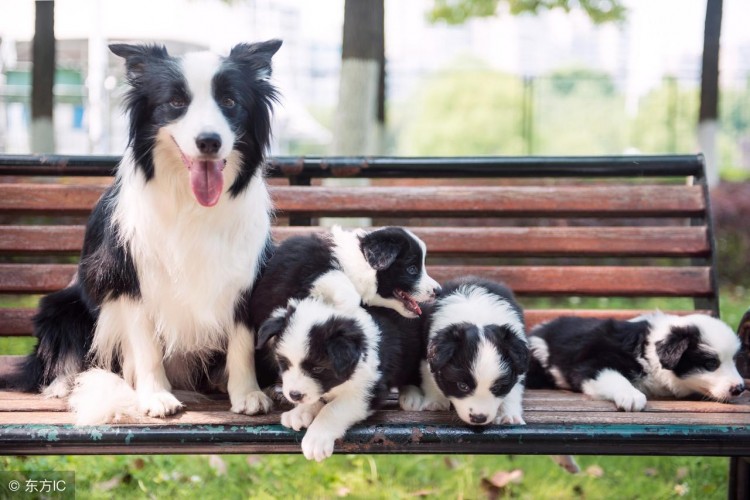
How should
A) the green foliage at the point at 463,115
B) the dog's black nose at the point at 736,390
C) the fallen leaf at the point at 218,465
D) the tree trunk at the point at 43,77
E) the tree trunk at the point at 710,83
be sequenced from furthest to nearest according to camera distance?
the green foliage at the point at 463,115 → the tree trunk at the point at 710,83 → the tree trunk at the point at 43,77 → the fallen leaf at the point at 218,465 → the dog's black nose at the point at 736,390

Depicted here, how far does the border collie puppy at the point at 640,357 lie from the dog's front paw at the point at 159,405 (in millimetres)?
1639

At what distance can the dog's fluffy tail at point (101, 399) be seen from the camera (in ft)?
8.64

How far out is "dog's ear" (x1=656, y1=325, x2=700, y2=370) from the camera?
10.5ft

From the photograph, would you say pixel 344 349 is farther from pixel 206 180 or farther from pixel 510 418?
pixel 206 180

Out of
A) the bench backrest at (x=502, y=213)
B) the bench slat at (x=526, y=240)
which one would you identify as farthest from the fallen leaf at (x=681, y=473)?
the bench slat at (x=526, y=240)

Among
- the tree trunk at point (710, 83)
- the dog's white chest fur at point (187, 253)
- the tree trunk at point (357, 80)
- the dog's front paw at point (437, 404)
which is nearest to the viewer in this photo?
the dog's white chest fur at point (187, 253)

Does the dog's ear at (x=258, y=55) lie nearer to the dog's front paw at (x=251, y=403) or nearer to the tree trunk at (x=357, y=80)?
the dog's front paw at (x=251, y=403)

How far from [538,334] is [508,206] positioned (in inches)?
27.3

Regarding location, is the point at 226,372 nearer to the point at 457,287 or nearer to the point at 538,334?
the point at 457,287

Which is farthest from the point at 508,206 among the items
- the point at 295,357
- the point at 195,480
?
the point at 195,480

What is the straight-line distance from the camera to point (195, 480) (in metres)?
4.08

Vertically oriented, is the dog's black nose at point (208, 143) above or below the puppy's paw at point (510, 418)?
above

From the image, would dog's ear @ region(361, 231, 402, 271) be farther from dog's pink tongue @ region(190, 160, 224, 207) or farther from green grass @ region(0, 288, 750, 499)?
green grass @ region(0, 288, 750, 499)

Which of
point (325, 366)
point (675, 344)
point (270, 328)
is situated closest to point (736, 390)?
point (675, 344)
